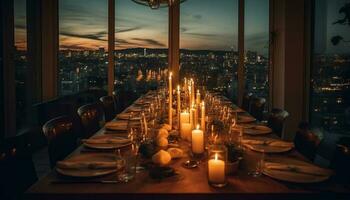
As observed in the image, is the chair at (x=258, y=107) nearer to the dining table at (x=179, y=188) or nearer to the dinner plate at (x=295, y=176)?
the dinner plate at (x=295, y=176)

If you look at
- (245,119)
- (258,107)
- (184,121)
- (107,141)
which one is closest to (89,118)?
(107,141)

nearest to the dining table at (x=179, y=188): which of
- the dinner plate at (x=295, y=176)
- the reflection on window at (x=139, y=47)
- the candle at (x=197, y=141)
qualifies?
the dinner plate at (x=295, y=176)

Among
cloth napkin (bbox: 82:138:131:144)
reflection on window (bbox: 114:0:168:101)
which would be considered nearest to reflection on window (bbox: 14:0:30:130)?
reflection on window (bbox: 114:0:168:101)

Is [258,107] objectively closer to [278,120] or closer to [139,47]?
→ [278,120]

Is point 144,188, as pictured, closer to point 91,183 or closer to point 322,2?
point 91,183

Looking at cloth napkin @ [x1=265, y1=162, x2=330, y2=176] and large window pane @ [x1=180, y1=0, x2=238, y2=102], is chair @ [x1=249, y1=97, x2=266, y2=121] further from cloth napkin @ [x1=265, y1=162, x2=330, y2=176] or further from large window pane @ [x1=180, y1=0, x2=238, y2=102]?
cloth napkin @ [x1=265, y1=162, x2=330, y2=176]

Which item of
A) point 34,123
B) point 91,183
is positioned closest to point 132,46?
point 34,123
